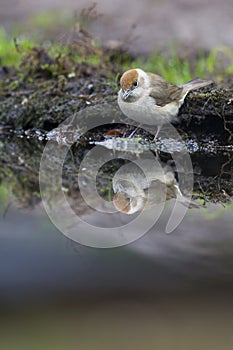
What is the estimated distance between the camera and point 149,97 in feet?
16.7

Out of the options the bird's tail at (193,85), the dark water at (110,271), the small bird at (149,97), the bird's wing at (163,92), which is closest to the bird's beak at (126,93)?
the small bird at (149,97)

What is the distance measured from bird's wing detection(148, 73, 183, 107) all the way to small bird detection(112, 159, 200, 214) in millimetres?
761

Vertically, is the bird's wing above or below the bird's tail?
below

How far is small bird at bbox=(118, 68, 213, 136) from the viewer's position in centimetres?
504

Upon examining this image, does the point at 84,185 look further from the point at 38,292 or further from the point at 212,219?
the point at 38,292

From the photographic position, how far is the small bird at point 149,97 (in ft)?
16.5

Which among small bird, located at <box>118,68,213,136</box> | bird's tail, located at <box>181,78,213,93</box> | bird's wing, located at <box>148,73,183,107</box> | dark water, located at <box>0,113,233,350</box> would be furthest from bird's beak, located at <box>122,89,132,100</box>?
dark water, located at <box>0,113,233,350</box>

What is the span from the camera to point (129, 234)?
9.78 feet

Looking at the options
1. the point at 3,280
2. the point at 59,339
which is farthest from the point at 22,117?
the point at 59,339

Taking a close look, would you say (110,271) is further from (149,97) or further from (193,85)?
(193,85)

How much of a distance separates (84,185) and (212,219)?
43.6 inches

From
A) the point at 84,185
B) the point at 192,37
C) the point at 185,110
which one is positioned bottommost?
the point at 84,185

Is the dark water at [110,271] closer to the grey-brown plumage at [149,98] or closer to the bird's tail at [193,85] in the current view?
the grey-brown plumage at [149,98]

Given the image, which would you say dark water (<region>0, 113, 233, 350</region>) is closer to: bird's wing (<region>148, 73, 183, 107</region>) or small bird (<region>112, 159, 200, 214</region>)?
small bird (<region>112, 159, 200, 214</region>)
